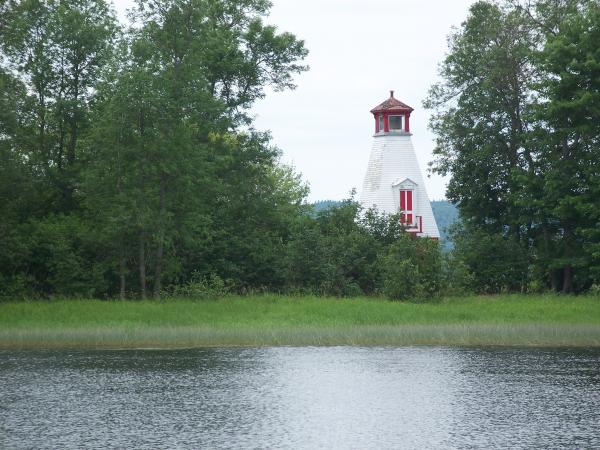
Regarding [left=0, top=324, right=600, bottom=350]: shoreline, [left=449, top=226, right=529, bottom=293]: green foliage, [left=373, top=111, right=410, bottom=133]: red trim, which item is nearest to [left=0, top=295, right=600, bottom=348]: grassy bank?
[left=0, top=324, right=600, bottom=350]: shoreline

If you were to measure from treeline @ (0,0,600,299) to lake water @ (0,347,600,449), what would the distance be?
545 inches

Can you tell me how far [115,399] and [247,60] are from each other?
35.1 m

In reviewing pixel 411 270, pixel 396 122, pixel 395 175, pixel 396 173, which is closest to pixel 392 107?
pixel 396 122

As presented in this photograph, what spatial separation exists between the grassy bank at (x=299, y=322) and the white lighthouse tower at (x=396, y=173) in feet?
58.5

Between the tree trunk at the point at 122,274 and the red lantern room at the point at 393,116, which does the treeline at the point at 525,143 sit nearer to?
the red lantern room at the point at 393,116

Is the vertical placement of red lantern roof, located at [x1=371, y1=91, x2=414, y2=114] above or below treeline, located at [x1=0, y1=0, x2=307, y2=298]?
above

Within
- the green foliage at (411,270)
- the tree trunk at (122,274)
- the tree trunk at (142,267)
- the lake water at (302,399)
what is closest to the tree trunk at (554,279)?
the green foliage at (411,270)

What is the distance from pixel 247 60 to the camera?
168 ft

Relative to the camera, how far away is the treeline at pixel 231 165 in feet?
130

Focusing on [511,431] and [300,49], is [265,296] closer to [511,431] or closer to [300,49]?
[300,49]

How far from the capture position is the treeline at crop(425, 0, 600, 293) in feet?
141

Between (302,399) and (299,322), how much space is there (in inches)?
631

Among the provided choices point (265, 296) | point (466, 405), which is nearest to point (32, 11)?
point (265, 296)

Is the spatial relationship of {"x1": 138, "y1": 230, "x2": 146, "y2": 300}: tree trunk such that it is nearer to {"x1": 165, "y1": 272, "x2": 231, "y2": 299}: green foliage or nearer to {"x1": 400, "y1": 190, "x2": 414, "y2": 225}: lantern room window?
{"x1": 165, "y1": 272, "x2": 231, "y2": 299}: green foliage
